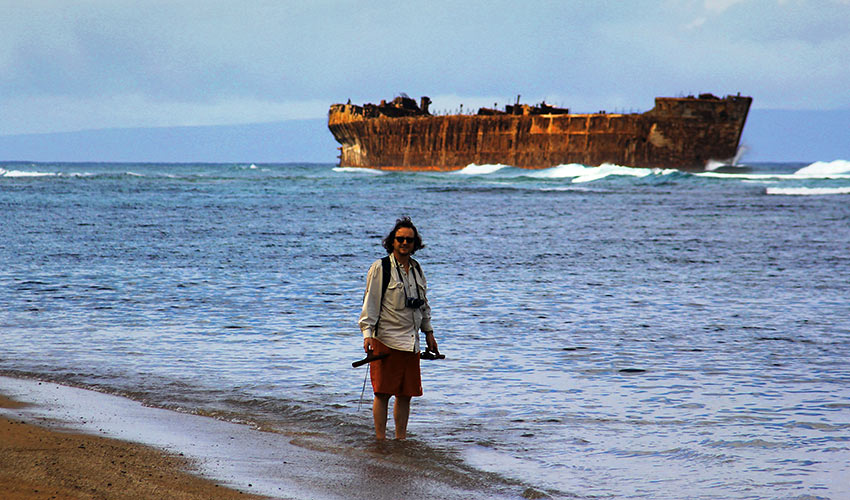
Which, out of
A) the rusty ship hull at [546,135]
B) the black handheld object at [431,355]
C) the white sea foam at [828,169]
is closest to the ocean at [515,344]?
the black handheld object at [431,355]

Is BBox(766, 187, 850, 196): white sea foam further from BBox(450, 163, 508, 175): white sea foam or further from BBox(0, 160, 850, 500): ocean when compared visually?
BBox(0, 160, 850, 500): ocean

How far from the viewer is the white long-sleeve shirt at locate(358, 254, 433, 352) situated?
5.78 metres

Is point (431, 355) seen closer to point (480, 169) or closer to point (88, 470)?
point (88, 470)

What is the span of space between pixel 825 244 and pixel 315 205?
853 inches

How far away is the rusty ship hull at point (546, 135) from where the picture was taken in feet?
206

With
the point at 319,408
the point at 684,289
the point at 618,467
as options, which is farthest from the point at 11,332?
the point at 684,289

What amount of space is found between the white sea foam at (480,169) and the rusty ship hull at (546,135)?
0.39 meters

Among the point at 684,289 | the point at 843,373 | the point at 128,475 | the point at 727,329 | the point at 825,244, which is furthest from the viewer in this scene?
the point at 825,244

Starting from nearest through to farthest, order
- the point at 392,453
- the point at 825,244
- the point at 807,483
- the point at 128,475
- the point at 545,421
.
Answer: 1. the point at 128,475
2. the point at 807,483
3. the point at 392,453
4. the point at 545,421
5. the point at 825,244

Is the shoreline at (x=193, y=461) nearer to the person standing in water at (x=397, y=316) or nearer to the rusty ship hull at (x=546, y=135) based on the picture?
the person standing in water at (x=397, y=316)

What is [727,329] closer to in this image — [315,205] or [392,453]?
[392,453]

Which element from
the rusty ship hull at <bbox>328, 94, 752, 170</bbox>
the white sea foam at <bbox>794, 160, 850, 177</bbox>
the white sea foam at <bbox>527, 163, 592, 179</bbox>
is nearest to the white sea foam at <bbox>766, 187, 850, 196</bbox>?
the rusty ship hull at <bbox>328, 94, 752, 170</bbox>

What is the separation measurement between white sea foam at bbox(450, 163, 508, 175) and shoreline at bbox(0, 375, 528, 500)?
6619 cm

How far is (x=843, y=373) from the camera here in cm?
811
